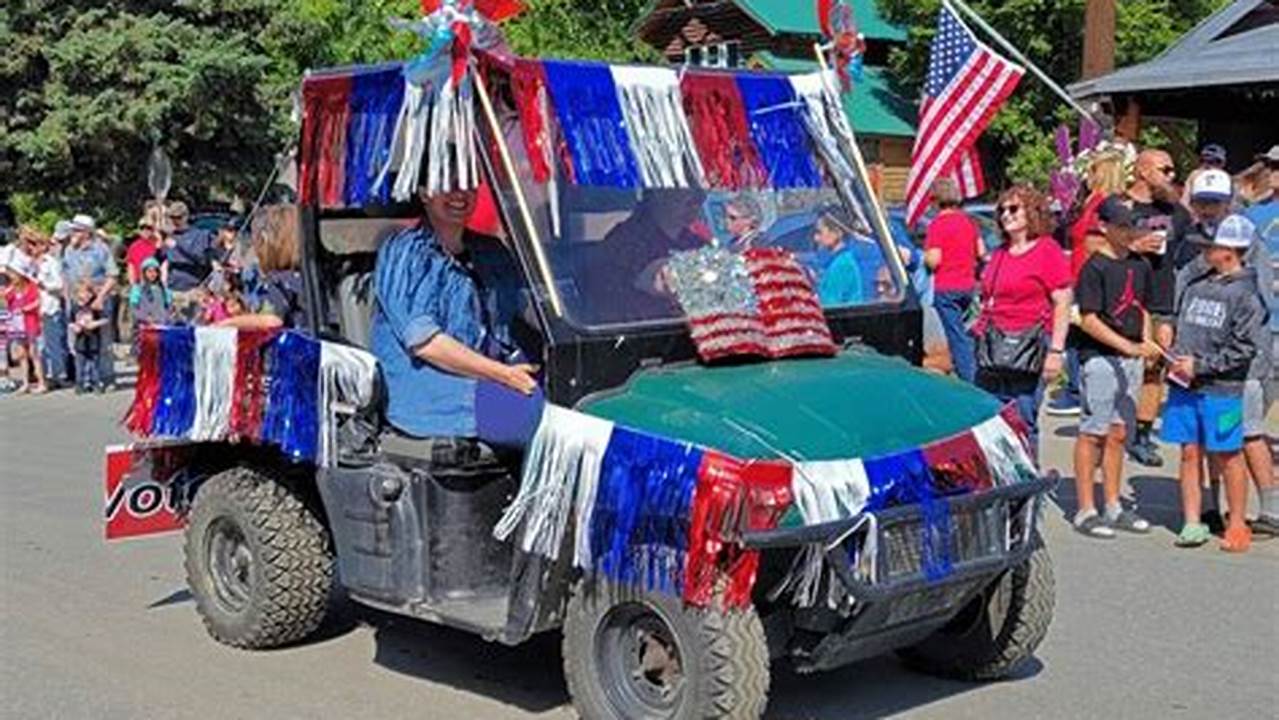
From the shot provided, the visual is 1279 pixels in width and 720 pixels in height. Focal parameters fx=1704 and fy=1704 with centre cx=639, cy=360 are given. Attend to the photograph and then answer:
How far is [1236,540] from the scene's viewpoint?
841 cm

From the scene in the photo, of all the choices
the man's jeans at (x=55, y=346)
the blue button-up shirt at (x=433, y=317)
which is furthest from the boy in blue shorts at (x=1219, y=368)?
the man's jeans at (x=55, y=346)

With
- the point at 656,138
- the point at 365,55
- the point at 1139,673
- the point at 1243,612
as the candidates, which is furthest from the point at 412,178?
the point at 365,55

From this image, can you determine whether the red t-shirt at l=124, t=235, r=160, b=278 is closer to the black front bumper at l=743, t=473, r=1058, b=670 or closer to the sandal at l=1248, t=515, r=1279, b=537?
the sandal at l=1248, t=515, r=1279, b=537

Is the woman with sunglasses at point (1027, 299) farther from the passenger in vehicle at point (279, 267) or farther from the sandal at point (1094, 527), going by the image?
the passenger in vehicle at point (279, 267)

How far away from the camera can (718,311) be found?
18.5 feet

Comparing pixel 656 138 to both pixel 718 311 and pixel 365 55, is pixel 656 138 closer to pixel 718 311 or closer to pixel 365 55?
pixel 718 311

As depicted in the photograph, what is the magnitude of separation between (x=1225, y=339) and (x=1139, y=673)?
257 cm

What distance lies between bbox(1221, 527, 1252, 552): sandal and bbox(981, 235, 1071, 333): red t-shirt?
1.39 metres

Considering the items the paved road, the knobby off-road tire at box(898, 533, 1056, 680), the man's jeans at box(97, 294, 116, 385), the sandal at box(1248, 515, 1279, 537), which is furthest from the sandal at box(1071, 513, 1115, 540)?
the man's jeans at box(97, 294, 116, 385)

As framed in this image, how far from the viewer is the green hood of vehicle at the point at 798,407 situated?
4980 millimetres

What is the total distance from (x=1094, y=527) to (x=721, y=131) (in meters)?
3.88

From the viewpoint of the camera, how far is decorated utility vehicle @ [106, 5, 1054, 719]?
4.96 meters

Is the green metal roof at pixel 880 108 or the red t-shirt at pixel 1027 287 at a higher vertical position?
the green metal roof at pixel 880 108

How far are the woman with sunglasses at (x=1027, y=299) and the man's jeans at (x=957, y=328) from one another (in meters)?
1.25
